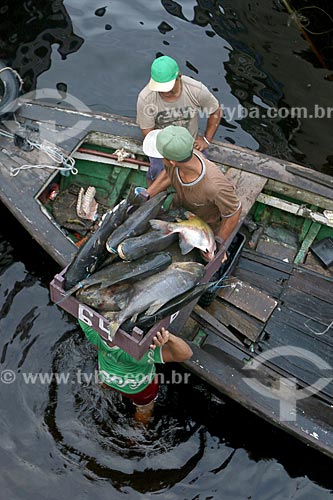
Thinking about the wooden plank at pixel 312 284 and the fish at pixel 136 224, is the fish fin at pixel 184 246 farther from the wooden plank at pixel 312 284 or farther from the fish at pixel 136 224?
the wooden plank at pixel 312 284

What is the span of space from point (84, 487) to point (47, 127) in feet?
13.5

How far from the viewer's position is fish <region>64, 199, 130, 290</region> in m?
4.44

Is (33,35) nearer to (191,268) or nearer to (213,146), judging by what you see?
(213,146)

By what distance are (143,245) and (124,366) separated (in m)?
1.07

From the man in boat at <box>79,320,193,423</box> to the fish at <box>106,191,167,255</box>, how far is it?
69cm

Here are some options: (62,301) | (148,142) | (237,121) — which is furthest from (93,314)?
(237,121)

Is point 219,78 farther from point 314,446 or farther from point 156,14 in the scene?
point 314,446

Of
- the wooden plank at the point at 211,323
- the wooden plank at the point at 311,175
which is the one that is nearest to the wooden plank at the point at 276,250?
the wooden plank at the point at 311,175

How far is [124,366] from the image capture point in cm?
477

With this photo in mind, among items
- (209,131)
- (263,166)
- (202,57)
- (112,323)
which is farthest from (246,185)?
(202,57)

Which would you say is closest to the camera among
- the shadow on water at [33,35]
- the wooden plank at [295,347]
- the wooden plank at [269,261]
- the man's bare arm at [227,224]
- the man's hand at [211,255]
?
the man's hand at [211,255]

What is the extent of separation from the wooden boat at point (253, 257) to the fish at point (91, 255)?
140cm

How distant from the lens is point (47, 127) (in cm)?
708

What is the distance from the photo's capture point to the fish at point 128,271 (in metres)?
4.29
